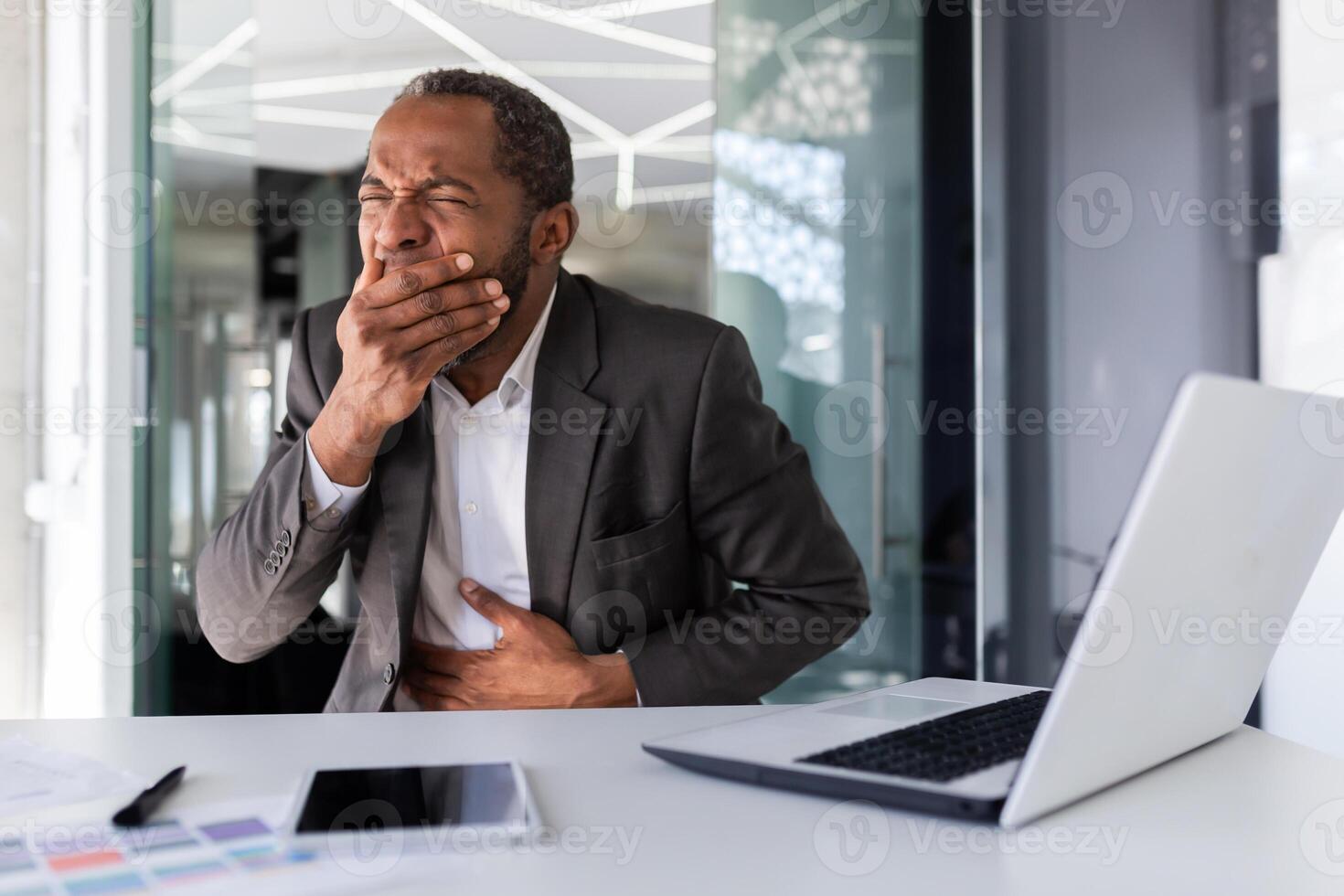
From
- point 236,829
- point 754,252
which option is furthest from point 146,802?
point 754,252

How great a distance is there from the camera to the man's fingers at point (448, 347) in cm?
143

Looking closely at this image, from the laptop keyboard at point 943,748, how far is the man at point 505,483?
2.09 feet

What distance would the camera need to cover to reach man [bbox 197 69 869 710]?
1.43m

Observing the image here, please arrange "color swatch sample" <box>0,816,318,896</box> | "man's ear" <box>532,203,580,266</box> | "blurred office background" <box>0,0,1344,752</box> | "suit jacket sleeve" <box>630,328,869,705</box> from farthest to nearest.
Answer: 1. "blurred office background" <box>0,0,1344,752</box>
2. "man's ear" <box>532,203,580,266</box>
3. "suit jacket sleeve" <box>630,328,869,705</box>
4. "color swatch sample" <box>0,816,318,896</box>

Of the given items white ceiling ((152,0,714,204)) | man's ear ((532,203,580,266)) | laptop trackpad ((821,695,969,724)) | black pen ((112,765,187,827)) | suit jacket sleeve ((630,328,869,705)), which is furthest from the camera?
white ceiling ((152,0,714,204))

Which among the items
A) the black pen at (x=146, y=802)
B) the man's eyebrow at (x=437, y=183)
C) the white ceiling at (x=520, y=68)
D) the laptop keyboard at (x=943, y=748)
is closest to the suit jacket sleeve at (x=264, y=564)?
the man's eyebrow at (x=437, y=183)

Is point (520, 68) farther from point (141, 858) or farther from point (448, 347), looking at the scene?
point (141, 858)

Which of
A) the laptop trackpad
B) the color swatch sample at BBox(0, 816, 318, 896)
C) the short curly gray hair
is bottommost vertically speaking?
the color swatch sample at BBox(0, 816, 318, 896)

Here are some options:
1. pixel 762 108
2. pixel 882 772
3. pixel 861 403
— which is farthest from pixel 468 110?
pixel 861 403

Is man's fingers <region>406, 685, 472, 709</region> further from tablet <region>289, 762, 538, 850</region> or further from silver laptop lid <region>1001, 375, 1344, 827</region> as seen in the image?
silver laptop lid <region>1001, 375, 1344, 827</region>

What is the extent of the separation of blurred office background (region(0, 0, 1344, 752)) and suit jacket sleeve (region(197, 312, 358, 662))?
0.83 meters

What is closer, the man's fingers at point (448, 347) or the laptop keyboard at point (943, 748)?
the laptop keyboard at point (943, 748)

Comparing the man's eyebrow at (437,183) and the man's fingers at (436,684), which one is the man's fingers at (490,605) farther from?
the man's eyebrow at (437,183)

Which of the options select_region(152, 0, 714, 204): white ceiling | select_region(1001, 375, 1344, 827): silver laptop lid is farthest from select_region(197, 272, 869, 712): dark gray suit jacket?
select_region(152, 0, 714, 204): white ceiling
